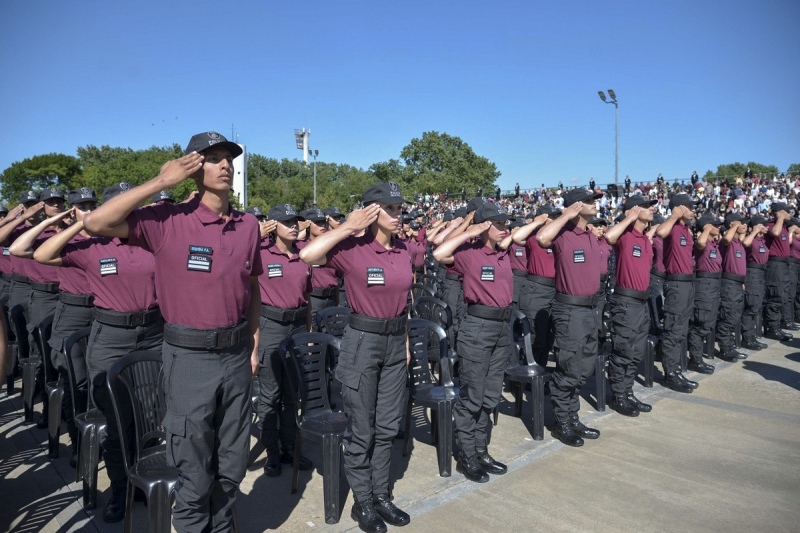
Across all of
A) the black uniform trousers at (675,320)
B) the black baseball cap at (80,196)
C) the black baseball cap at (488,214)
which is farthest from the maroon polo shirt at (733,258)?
the black baseball cap at (80,196)

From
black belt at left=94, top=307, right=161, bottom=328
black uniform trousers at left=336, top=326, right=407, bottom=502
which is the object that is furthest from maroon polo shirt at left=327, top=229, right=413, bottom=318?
black belt at left=94, top=307, right=161, bottom=328

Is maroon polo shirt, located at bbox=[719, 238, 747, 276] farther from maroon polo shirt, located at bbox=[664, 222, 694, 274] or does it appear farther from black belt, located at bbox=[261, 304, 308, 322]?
black belt, located at bbox=[261, 304, 308, 322]

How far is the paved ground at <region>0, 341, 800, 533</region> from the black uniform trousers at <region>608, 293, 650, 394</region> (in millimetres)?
457

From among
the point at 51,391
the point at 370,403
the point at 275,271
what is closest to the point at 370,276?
the point at 370,403

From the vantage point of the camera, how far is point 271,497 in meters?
4.05

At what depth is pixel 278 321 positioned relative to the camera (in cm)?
480

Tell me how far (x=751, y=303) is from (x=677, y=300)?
3.31 metres

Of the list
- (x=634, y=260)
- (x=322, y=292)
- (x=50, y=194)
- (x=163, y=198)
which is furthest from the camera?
(x=322, y=292)

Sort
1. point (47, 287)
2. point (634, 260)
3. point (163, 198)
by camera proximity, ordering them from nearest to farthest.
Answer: point (163, 198) < point (47, 287) < point (634, 260)

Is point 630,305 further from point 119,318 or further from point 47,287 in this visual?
point 47,287

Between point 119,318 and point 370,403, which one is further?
point 119,318

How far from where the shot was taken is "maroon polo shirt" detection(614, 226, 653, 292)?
19.6 feet

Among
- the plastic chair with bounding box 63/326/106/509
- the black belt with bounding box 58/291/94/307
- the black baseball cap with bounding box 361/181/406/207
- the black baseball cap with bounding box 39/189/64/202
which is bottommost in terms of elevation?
the plastic chair with bounding box 63/326/106/509

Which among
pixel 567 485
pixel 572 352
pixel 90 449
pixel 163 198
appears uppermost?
pixel 163 198
